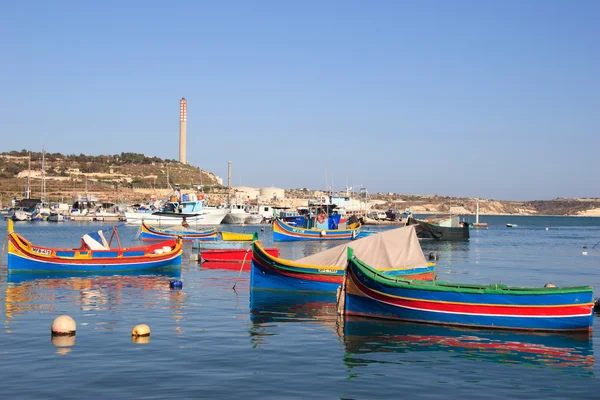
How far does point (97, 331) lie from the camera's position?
769 inches

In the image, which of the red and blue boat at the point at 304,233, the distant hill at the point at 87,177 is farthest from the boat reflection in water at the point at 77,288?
Result: the distant hill at the point at 87,177

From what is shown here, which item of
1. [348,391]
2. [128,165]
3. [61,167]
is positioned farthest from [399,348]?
[128,165]

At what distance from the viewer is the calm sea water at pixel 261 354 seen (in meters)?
14.0

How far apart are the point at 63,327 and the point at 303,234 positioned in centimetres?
5830

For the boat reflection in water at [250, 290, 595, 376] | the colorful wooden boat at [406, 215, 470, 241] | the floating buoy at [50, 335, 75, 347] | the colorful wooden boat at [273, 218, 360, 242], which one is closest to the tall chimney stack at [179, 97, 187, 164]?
the colorful wooden boat at [273, 218, 360, 242]

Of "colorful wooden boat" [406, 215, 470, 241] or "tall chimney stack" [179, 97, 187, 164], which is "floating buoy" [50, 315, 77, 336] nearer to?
"colorful wooden boat" [406, 215, 470, 241]

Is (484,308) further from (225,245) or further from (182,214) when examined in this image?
(182,214)

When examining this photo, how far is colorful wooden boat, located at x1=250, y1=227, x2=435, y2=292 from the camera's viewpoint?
25.9m

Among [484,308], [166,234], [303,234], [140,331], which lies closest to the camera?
[140,331]

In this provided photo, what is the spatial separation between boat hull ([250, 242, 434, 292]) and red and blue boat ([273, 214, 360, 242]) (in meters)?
46.6

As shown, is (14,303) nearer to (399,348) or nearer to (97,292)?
(97,292)

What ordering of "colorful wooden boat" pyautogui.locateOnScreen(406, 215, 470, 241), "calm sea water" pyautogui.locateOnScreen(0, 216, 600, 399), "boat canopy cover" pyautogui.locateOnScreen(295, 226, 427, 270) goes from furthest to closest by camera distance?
"colorful wooden boat" pyautogui.locateOnScreen(406, 215, 470, 241), "boat canopy cover" pyautogui.locateOnScreen(295, 226, 427, 270), "calm sea water" pyautogui.locateOnScreen(0, 216, 600, 399)

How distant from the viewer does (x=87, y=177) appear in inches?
6737

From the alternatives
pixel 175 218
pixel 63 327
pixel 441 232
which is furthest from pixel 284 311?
pixel 175 218
